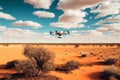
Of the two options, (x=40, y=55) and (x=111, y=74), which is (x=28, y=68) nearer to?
(x=40, y=55)

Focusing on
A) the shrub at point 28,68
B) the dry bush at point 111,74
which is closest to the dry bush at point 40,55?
the shrub at point 28,68

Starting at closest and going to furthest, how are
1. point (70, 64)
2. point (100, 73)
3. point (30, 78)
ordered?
point (30, 78) → point (100, 73) → point (70, 64)

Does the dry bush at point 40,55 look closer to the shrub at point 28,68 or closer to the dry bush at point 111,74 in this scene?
the shrub at point 28,68

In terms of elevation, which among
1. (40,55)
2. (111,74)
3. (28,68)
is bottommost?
(111,74)

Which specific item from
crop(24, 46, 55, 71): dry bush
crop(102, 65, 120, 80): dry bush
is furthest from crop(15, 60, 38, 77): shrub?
crop(102, 65, 120, 80): dry bush

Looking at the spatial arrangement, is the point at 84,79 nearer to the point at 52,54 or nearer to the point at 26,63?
the point at 52,54

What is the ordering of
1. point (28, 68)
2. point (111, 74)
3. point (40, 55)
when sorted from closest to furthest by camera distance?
point (28, 68)
point (111, 74)
point (40, 55)

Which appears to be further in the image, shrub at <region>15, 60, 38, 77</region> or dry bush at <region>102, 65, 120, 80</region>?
dry bush at <region>102, 65, 120, 80</region>

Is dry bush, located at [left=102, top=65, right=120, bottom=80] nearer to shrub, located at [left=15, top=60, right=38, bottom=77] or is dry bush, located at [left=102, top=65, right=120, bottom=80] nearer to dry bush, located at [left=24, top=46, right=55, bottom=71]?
dry bush, located at [left=24, top=46, right=55, bottom=71]

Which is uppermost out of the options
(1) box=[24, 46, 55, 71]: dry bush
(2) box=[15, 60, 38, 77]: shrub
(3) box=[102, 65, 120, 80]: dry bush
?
(1) box=[24, 46, 55, 71]: dry bush

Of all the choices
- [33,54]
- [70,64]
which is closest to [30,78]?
[33,54]

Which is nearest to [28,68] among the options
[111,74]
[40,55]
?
[40,55]
